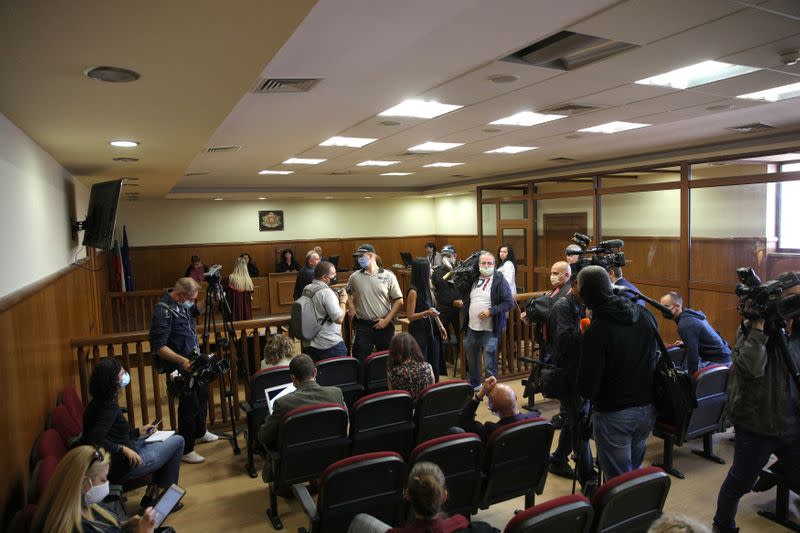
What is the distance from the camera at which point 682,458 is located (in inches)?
155

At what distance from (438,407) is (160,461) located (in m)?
1.78

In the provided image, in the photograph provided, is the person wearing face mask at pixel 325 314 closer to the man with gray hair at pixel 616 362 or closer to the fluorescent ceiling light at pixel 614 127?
the man with gray hair at pixel 616 362

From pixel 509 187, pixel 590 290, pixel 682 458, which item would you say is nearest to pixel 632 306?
pixel 590 290

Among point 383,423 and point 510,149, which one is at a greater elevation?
point 510,149

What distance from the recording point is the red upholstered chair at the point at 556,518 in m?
1.83

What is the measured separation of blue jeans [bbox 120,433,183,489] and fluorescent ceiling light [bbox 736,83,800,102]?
4912 millimetres

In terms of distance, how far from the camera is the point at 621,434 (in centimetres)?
269

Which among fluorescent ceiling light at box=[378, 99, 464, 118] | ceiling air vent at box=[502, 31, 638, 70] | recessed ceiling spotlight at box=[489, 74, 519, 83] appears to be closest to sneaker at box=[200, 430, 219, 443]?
fluorescent ceiling light at box=[378, 99, 464, 118]

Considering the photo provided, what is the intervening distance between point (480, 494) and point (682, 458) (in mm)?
2076

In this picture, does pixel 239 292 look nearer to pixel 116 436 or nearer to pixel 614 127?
pixel 116 436

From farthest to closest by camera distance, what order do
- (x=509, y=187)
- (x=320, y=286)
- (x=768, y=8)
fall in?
(x=509, y=187) < (x=320, y=286) < (x=768, y=8)

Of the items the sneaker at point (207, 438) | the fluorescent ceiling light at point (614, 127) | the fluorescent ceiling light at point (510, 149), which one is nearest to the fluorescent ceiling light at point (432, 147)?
the fluorescent ceiling light at point (510, 149)

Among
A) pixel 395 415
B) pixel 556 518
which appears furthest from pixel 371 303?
pixel 556 518

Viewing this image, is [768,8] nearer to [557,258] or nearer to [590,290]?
[590,290]
